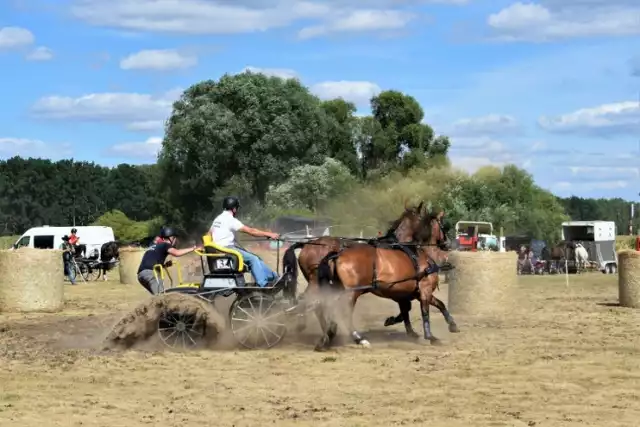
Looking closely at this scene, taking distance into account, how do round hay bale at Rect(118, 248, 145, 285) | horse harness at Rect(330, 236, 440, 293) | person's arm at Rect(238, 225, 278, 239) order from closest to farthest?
person's arm at Rect(238, 225, 278, 239), horse harness at Rect(330, 236, 440, 293), round hay bale at Rect(118, 248, 145, 285)

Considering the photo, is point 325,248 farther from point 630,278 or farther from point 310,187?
point 310,187

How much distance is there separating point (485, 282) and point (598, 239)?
33.5 meters

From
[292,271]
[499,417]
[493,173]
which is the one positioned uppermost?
[493,173]

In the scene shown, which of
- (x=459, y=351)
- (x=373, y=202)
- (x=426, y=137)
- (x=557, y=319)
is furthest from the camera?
(x=426, y=137)

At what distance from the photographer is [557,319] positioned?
18875 millimetres

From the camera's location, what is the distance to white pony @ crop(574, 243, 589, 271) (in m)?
47.1

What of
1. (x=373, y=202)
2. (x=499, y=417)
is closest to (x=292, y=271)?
(x=499, y=417)

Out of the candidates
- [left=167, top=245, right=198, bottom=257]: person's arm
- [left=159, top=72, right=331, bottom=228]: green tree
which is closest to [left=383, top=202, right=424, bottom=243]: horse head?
[left=167, top=245, right=198, bottom=257]: person's arm

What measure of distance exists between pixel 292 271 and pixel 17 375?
14.3 feet

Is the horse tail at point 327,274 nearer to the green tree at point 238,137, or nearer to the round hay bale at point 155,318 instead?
the round hay bale at point 155,318

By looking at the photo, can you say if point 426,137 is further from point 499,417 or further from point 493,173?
point 499,417

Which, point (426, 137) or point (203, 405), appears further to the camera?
point (426, 137)

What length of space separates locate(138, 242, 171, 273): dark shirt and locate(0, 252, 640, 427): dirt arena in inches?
53.2

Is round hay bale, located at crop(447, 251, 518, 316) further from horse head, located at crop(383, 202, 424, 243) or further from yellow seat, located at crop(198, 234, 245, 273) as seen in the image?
yellow seat, located at crop(198, 234, 245, 273)
